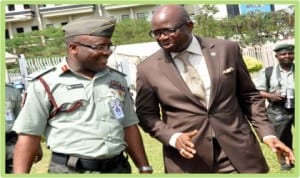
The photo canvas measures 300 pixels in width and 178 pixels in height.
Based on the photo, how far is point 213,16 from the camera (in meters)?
16.9

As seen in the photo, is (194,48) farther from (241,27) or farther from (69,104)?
(241,27)

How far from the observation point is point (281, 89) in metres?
5.73

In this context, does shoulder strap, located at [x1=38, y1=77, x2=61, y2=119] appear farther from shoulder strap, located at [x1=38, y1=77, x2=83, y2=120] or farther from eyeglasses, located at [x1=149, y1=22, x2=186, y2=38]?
eyeglasses, located at [x1=149, y1=22, x2=186, y2=38]

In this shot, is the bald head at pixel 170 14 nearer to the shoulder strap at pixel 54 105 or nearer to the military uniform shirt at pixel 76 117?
the military uniform shirt at pixel 76 117

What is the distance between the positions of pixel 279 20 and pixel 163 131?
11878mm

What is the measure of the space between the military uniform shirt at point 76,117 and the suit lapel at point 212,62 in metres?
0.52

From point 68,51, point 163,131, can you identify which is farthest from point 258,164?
point 68,51

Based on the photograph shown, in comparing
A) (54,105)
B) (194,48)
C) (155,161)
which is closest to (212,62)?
(194,48)

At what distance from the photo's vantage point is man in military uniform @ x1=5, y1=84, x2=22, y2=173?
12.5ft

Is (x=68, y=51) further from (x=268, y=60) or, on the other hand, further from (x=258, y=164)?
(x=268, y=60)

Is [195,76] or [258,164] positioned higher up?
[195,76]

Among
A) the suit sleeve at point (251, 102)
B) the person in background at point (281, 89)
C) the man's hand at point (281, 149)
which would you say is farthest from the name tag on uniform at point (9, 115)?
the person in background at point (281, 89)

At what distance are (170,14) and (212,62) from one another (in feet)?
1.15

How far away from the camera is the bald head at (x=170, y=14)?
9.43 feet
